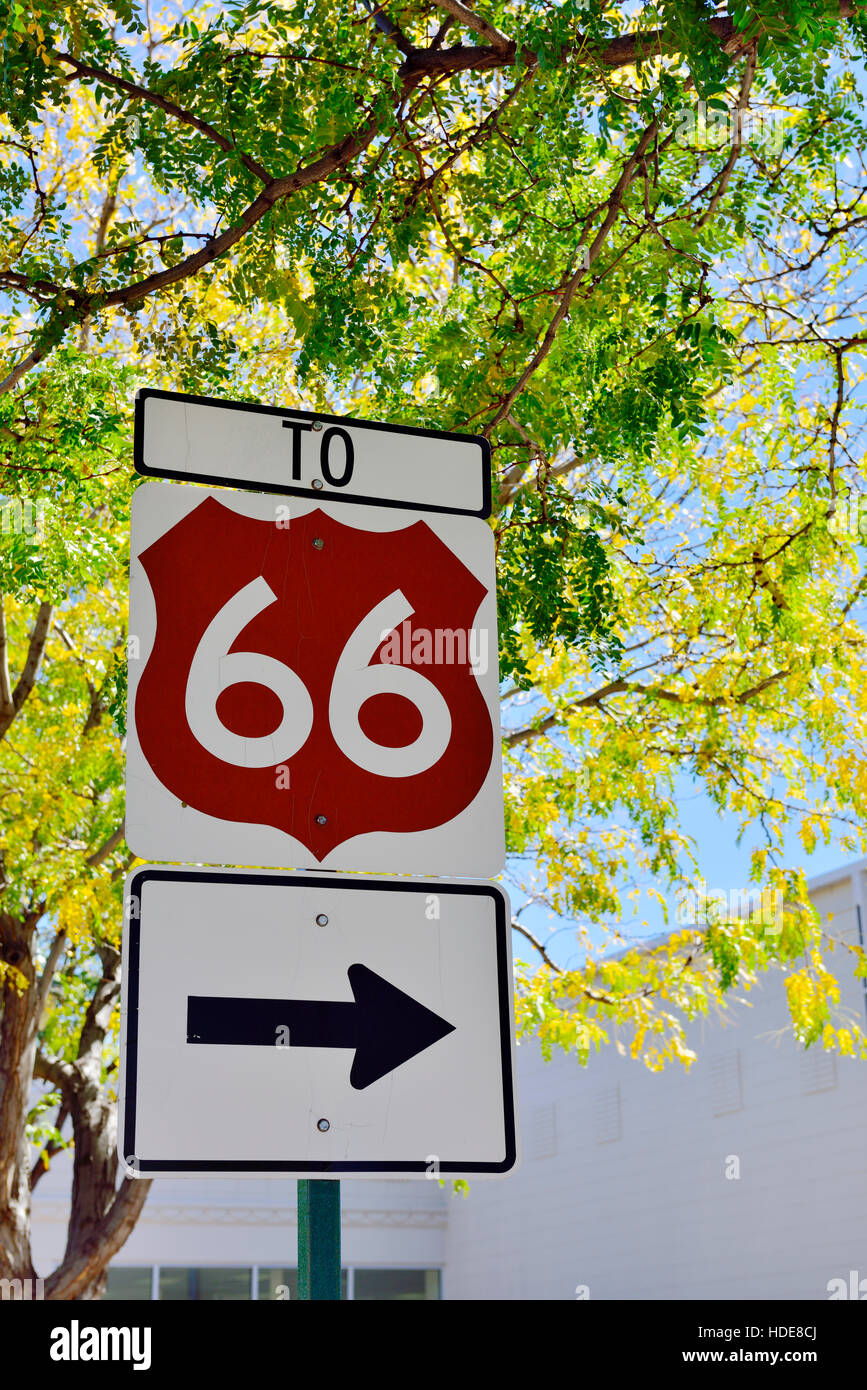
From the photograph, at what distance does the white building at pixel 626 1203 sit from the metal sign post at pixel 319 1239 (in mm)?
12879

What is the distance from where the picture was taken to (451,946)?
2.18m

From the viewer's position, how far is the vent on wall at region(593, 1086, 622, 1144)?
20641 millimetres

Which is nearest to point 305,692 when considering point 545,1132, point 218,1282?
point 545,1132

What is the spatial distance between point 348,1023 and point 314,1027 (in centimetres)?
5

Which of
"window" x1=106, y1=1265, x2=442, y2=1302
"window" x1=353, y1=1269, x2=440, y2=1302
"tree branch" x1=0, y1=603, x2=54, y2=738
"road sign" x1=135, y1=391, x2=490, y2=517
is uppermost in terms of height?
"tree branch" x1=0, y1=603, x2=54, y2=738

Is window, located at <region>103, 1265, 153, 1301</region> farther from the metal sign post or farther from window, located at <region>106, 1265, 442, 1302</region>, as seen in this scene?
the metal sign post

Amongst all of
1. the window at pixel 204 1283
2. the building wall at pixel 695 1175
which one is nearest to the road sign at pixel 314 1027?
the building wall at pixel 695 1175

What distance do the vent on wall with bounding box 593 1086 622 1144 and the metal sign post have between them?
1945 cm

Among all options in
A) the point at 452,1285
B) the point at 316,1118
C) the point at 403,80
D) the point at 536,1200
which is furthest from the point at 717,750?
the point at 452,1285

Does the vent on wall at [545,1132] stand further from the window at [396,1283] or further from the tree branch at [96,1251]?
the tree branch at [96,1251]

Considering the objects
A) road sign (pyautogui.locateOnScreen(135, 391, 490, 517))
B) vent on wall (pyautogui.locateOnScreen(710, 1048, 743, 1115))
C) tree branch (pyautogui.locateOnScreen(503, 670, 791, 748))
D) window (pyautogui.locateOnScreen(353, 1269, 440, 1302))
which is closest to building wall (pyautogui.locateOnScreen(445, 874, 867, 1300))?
vent on wall (pyautogui.locateOnScreen(710, 1048, 743, 1115))

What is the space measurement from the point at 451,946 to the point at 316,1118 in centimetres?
34

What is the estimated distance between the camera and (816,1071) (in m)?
16.7

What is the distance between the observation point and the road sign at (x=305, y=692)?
2.15m
